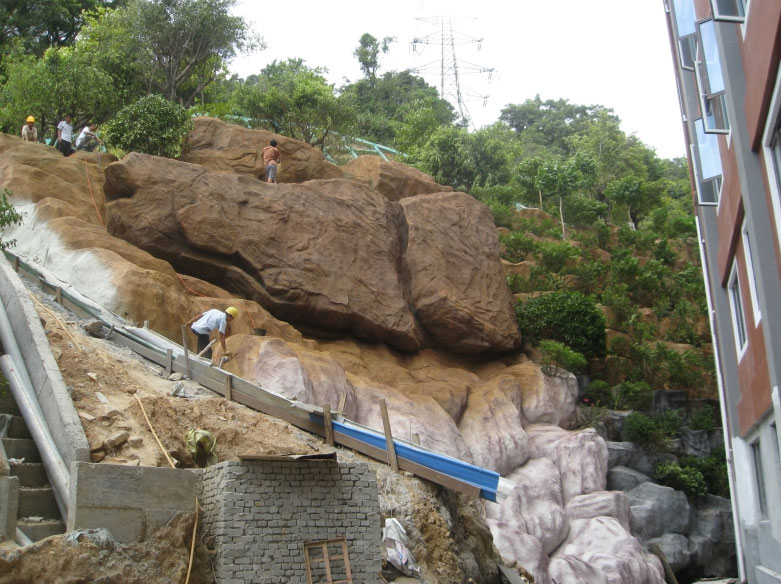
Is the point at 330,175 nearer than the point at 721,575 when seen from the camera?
No

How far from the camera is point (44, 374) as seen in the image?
1091cm

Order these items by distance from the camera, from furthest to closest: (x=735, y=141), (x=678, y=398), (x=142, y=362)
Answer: (x=678, y=398)
(x=142, y=362)
(x=735, y=141)

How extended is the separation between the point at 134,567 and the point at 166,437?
120 inches

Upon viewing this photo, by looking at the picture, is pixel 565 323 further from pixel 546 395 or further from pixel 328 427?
pixel 328 427

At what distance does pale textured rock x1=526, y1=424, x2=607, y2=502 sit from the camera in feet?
63.1

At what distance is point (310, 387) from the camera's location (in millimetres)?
15984

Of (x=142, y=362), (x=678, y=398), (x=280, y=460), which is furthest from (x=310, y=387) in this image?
(x=678, y=398)

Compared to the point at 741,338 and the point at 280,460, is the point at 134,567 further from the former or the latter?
the point at 741,338

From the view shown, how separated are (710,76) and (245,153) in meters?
13.9

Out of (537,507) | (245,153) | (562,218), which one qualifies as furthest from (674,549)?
(562,218)

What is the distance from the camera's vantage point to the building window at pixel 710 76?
13.6 metres

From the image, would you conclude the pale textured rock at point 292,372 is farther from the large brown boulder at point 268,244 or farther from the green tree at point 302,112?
the green tree at point 302,112

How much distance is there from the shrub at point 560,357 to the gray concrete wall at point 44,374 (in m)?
13.3

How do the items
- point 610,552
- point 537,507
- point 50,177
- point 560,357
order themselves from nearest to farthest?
point 610,552 < point 537,507 < point 50,177 < point 560,357
